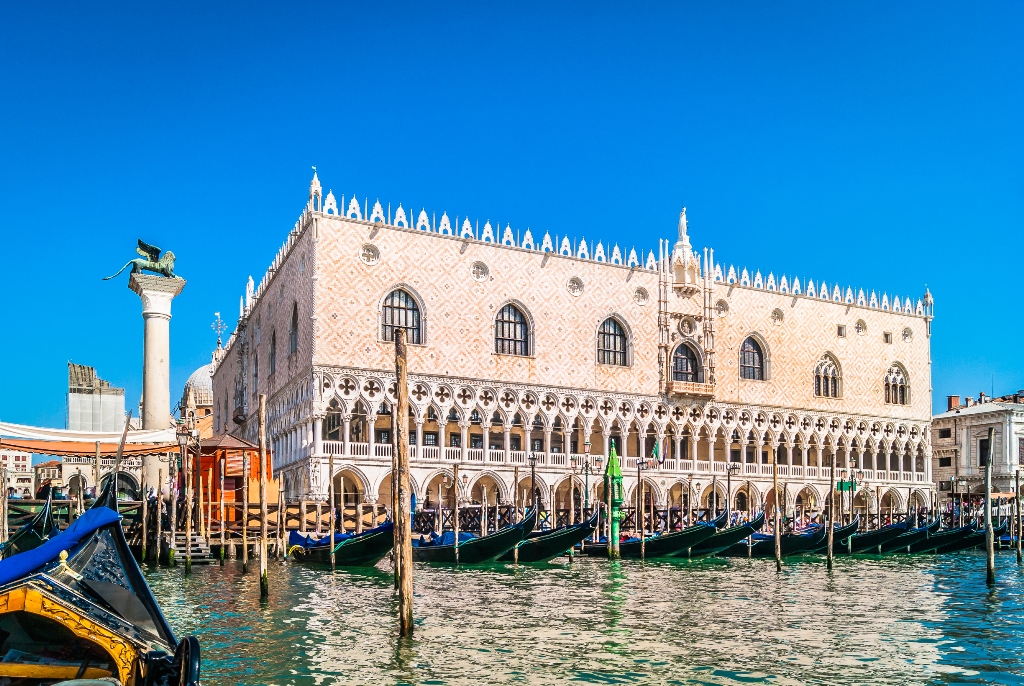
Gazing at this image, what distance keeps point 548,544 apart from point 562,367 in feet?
33.4

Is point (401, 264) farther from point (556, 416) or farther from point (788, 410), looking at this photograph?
point (788, 410)

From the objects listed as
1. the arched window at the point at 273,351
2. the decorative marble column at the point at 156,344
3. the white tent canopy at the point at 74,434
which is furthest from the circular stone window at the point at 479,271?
Result: the white tent canopy at the point at 74,434

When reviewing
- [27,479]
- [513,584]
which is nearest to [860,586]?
[513,584]

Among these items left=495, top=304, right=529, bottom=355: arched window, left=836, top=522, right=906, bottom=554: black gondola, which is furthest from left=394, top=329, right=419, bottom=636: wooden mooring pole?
left=495, top=304, right=529, bottom=355: arched window

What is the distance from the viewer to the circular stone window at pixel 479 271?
88.5ft

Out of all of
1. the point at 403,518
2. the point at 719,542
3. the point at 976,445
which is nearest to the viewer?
the point at 403,518

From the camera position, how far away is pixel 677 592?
13.9m

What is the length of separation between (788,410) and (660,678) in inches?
981

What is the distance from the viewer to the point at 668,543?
1991 centimetres

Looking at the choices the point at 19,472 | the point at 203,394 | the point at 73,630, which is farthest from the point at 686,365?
the point at 203,394

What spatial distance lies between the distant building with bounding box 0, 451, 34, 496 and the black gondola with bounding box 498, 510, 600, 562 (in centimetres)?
1773

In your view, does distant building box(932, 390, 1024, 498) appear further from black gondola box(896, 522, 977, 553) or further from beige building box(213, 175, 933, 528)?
black gondola box(896, 522, 977, 553)

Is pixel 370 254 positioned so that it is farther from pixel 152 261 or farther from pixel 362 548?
pixel 362 548

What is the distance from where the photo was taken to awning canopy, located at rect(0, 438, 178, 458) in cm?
1941
